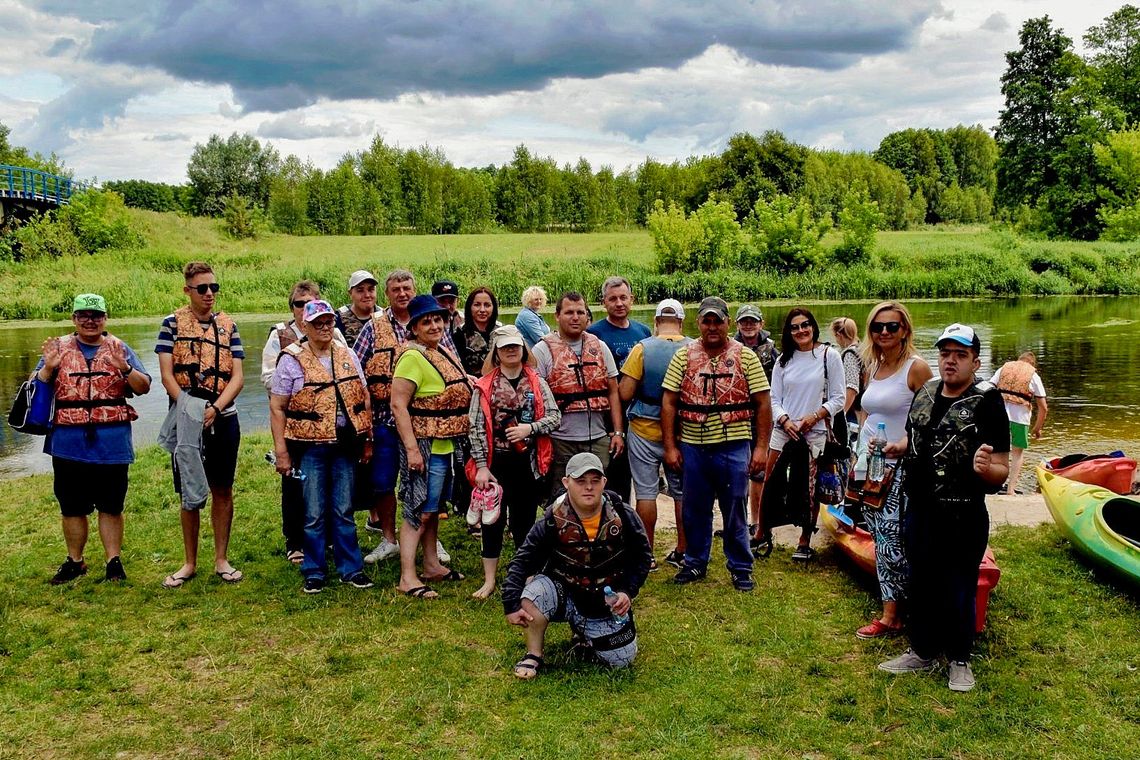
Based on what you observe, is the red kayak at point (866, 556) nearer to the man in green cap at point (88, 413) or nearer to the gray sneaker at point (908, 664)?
the gray sneaker at point (908, 664)

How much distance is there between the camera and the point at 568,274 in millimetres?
35406

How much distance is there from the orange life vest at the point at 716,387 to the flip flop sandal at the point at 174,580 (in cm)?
357

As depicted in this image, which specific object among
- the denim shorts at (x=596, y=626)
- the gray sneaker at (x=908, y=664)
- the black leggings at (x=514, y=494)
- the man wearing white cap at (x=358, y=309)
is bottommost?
the gray sneaker at (x=908, y=664)

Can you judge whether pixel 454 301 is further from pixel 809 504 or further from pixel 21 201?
pixel 21 201

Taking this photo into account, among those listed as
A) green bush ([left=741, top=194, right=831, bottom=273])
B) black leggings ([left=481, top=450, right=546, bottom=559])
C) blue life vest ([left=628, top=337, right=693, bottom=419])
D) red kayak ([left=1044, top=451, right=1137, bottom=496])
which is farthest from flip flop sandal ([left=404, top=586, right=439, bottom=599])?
green bush ([left=741, top=194, right=831, bottom=273])

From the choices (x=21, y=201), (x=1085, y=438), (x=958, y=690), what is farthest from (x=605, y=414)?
(x=21, y=201)

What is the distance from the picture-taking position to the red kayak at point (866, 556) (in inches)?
194

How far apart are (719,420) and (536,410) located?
1.16 meters

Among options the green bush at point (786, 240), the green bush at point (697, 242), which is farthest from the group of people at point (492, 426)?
the green bush at point (697, 242)

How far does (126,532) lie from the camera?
718 cm

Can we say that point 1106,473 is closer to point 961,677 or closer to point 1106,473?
point 1106,473

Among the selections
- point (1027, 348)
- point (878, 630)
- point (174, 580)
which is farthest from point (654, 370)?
point (1027, 348)

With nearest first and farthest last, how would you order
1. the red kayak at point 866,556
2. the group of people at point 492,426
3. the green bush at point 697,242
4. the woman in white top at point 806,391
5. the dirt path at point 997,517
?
the red kayak at point 866,556 < the group of people at point 492,426 < the woman in white top at point 806,391 < the dirt path at point 997,517 < the green bush at point 697,242

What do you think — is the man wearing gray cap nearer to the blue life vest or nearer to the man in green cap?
the blue life vest
